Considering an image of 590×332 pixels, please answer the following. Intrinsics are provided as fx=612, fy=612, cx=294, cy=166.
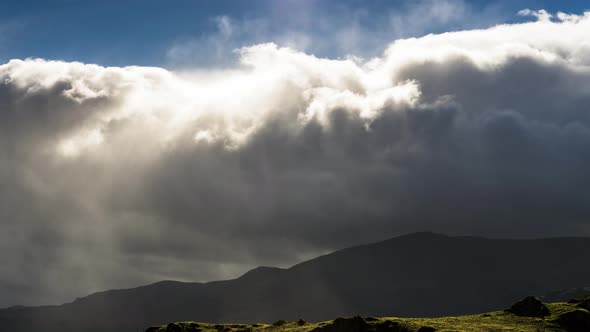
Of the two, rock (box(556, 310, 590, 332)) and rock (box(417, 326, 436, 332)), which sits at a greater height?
rock (box(417, 326, 436, 332))

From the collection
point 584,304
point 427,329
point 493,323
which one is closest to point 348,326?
point 427,329

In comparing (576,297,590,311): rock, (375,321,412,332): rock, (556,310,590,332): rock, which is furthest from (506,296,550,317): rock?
(375,321,412,332): rock

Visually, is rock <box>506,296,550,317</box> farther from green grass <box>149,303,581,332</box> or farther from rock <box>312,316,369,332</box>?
rock <box>312,316,369,332</box>

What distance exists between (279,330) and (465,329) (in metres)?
68.3

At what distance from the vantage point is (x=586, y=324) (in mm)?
145500

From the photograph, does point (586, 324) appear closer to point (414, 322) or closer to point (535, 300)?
point (535, 300)

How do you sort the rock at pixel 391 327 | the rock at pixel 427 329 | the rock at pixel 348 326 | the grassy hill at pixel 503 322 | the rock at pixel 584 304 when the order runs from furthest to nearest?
the rock at pixel 584 304, the rock at pixel 348 326, the rock at pixel 391 327, the grassy hill at pixel 503 322, the rock at pixel 427 329

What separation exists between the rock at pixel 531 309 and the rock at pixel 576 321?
9.02 metres

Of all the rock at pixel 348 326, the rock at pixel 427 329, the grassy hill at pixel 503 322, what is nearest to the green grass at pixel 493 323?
the grassy hill at pixel 503 322

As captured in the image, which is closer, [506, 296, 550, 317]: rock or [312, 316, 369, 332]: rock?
[312, 316, 369, 332]: rock

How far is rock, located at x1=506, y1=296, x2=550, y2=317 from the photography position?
16038cm

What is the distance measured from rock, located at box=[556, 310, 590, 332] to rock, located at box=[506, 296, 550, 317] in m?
9.02

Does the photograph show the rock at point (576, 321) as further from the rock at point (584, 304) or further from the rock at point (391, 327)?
the rock at point (391, 327)

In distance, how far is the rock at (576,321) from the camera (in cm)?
14538
